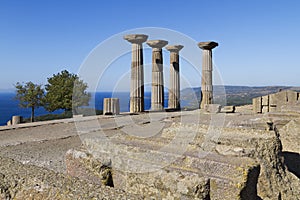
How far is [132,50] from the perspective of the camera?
62.0 feet

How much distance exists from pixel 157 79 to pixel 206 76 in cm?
382

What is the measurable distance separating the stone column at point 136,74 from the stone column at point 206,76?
4.82 m

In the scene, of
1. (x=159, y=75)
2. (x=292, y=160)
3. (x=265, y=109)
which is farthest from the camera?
(x=159, y=75)

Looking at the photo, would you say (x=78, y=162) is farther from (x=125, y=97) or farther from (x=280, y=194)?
(x=125, y=97)

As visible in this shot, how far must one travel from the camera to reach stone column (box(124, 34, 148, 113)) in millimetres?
18844

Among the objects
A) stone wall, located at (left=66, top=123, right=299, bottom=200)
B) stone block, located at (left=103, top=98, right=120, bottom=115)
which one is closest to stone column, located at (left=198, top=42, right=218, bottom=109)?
stone block, located at (left=103, top=98, right=120, bottom=115)

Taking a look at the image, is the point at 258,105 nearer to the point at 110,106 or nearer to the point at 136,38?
the point at 136,38

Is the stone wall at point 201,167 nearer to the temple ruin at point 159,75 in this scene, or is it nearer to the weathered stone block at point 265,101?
the temple ruin at point 159,75

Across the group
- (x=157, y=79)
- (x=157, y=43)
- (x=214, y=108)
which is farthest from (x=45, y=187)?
(x=157, y=79)

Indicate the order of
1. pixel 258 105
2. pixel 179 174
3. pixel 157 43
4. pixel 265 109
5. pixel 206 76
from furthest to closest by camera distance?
pixel 206 76 → pixel 157 43 → pixel 258 105 → pixel 265 109 → pixel 179 174

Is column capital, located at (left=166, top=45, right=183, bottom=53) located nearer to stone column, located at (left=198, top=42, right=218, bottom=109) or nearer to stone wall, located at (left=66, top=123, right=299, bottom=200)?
stone column, located at (left=198, top=42, right=218, bottom=109)

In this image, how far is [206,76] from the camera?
21.4 metres

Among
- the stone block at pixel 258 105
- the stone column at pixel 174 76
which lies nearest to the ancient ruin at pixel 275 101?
the stone block at pixel 258 105

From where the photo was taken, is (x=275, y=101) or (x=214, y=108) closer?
(x=275, y=101)
